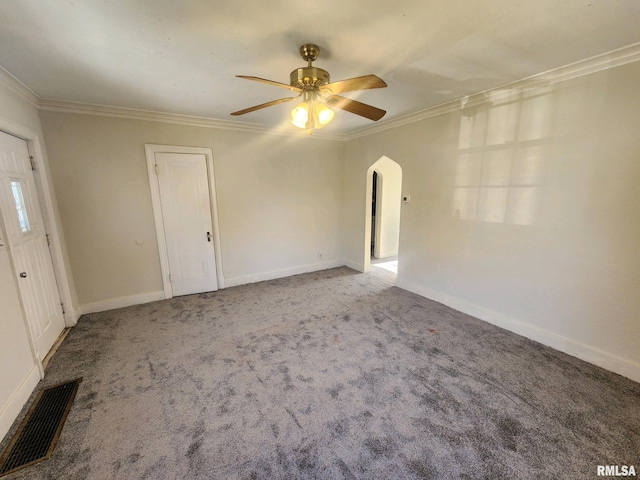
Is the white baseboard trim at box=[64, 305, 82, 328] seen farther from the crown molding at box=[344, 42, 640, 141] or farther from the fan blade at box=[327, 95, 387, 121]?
the crown molding at box=[344, 42, 640, 141]

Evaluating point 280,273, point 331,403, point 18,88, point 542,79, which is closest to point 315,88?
point 542,79

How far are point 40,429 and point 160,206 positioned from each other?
2.47 meters

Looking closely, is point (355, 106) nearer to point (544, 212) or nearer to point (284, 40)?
point (284, 40)

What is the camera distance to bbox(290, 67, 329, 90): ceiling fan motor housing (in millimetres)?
1741

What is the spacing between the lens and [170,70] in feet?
7.06

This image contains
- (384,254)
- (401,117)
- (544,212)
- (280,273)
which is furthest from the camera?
A: (384,254)

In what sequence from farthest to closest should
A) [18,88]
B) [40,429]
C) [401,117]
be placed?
1. [401,117]
2. [18,88]
3. [40,429]

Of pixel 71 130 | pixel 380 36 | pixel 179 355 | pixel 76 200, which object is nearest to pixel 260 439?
pixel 179 355

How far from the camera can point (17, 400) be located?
1.79 metres

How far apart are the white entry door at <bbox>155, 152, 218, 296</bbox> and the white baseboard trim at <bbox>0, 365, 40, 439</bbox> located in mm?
1717

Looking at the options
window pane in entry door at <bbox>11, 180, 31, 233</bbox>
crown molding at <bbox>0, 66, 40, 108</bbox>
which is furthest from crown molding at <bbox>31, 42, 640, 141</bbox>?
window pane in entry door at <bbox>11, 180, 31, 233</bbox>

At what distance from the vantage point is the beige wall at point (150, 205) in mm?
2998

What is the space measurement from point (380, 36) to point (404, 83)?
87 centimetres

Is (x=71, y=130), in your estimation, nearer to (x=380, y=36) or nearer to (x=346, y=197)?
(x=380, y=36)
